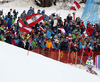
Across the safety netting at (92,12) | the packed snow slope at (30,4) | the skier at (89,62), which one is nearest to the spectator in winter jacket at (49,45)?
the skier at (89,62)

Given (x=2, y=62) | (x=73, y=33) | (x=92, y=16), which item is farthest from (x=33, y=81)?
(x=92, y=16)

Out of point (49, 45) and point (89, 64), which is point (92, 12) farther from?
point (89, 64)

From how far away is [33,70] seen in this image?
8.30m

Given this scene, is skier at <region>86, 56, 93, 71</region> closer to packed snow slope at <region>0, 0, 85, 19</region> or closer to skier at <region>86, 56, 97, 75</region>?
skier at <region>86, 56, 97, 75</region>

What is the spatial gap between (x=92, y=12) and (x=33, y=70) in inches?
302

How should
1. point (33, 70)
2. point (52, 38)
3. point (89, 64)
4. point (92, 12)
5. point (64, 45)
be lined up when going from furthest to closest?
point (92, 12), point (52, 38), point (64, 45), point (89, 64), point (33, 70)

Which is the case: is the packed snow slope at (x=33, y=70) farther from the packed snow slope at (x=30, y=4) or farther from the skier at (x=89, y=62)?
the packed snow slope at (x=30, y=4)

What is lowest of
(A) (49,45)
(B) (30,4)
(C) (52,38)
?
Result: (A) (49,45)

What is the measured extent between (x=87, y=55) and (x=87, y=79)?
3829 mm

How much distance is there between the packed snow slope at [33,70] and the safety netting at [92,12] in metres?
6.00

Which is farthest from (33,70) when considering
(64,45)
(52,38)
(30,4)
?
(30,4)

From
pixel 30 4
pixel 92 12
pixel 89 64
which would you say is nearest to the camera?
pixel 89 64

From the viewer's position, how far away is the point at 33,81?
746 cm

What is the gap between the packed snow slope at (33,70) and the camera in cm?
766
